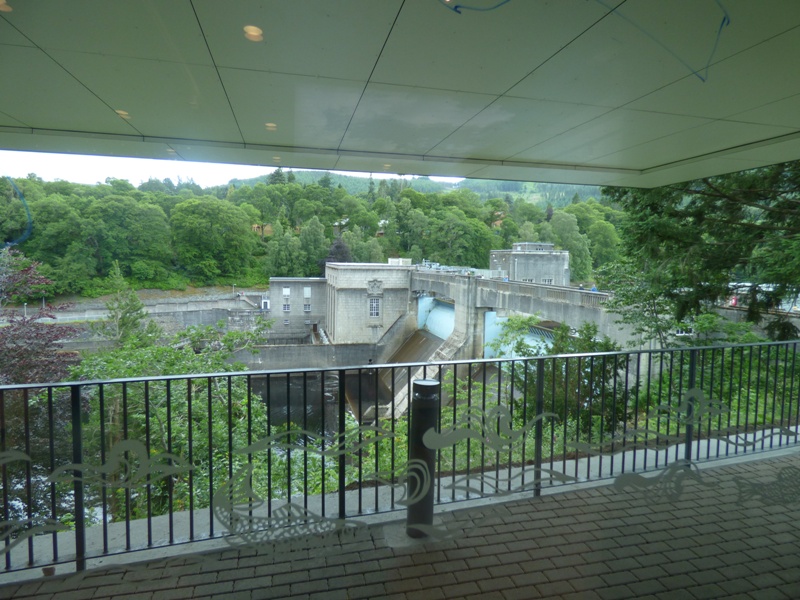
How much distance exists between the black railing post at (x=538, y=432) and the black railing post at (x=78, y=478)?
7.65 ft

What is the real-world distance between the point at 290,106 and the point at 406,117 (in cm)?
61

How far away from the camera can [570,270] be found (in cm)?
739

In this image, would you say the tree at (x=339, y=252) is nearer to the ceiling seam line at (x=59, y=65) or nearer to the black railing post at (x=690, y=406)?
the ceiling seam line at (x=59, y=65)

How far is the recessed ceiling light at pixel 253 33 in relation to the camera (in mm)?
1619

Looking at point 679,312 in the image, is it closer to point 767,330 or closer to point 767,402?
point 767,330

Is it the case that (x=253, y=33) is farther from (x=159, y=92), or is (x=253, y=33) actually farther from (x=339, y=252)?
(x=339, y=252)

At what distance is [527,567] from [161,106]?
282cm

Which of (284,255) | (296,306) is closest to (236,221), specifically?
(284,255)

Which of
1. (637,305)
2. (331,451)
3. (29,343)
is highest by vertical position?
(637,305)

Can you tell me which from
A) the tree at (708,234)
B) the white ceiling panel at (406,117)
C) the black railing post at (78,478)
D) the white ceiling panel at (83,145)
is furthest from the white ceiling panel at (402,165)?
the tree at (708,234)

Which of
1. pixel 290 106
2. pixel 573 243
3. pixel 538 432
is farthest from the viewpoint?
pixel 573 243

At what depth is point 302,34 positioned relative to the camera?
1664 millimetres

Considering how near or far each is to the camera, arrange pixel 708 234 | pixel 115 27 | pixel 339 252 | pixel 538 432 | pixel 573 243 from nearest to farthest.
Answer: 1. pixel 115 27
2. pixel 538 432
3. pixel 339 252
4. pixel 708 234
5. pixel 573 243

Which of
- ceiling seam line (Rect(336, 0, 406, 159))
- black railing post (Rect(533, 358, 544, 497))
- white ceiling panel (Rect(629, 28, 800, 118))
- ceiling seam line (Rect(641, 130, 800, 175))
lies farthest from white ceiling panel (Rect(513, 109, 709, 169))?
black railing post (Rect(533, 358, 544, 497))
